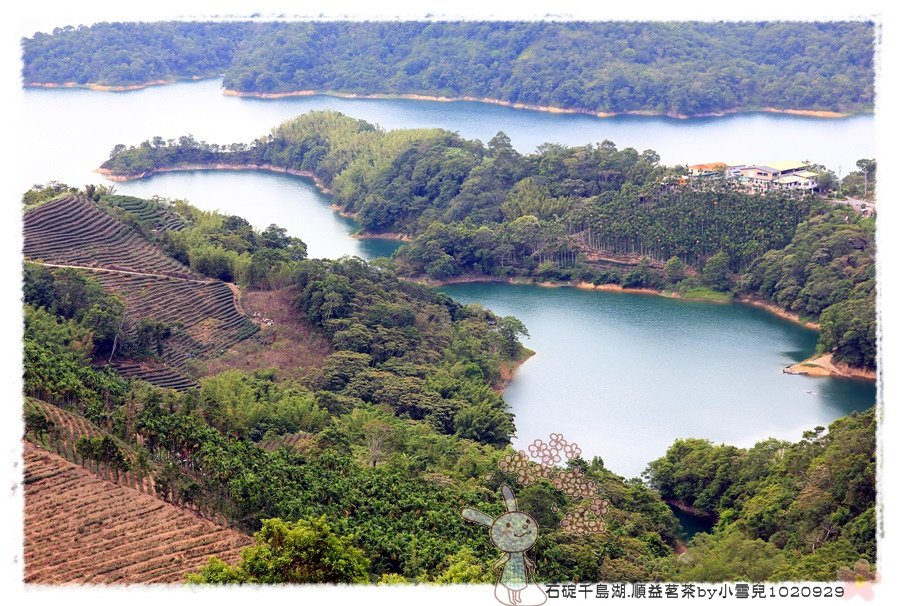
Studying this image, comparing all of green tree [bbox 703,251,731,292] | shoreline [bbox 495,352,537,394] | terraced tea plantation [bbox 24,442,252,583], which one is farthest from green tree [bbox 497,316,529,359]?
terraced tea plantation [bbox 24,442,252,583]

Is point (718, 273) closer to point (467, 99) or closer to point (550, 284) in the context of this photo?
point (550, 284)

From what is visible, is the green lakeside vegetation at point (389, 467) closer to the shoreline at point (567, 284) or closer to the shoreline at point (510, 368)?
the shoreline at point (510, 368)

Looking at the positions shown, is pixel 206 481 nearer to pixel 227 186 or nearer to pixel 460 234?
pixel 460 234

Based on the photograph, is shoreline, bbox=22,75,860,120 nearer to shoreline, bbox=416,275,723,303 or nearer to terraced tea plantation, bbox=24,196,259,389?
shoreline, bbox=416,275,723,303

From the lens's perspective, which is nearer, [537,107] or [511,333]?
[511,333]

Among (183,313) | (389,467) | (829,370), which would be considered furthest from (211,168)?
(389,467)

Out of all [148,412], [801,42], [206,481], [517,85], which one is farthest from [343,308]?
[801,42]

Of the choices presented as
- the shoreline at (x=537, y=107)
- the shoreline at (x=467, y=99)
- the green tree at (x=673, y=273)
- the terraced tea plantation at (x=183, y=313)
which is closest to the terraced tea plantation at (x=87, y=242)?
the terraced tea plantation at (x=183, y=313)
